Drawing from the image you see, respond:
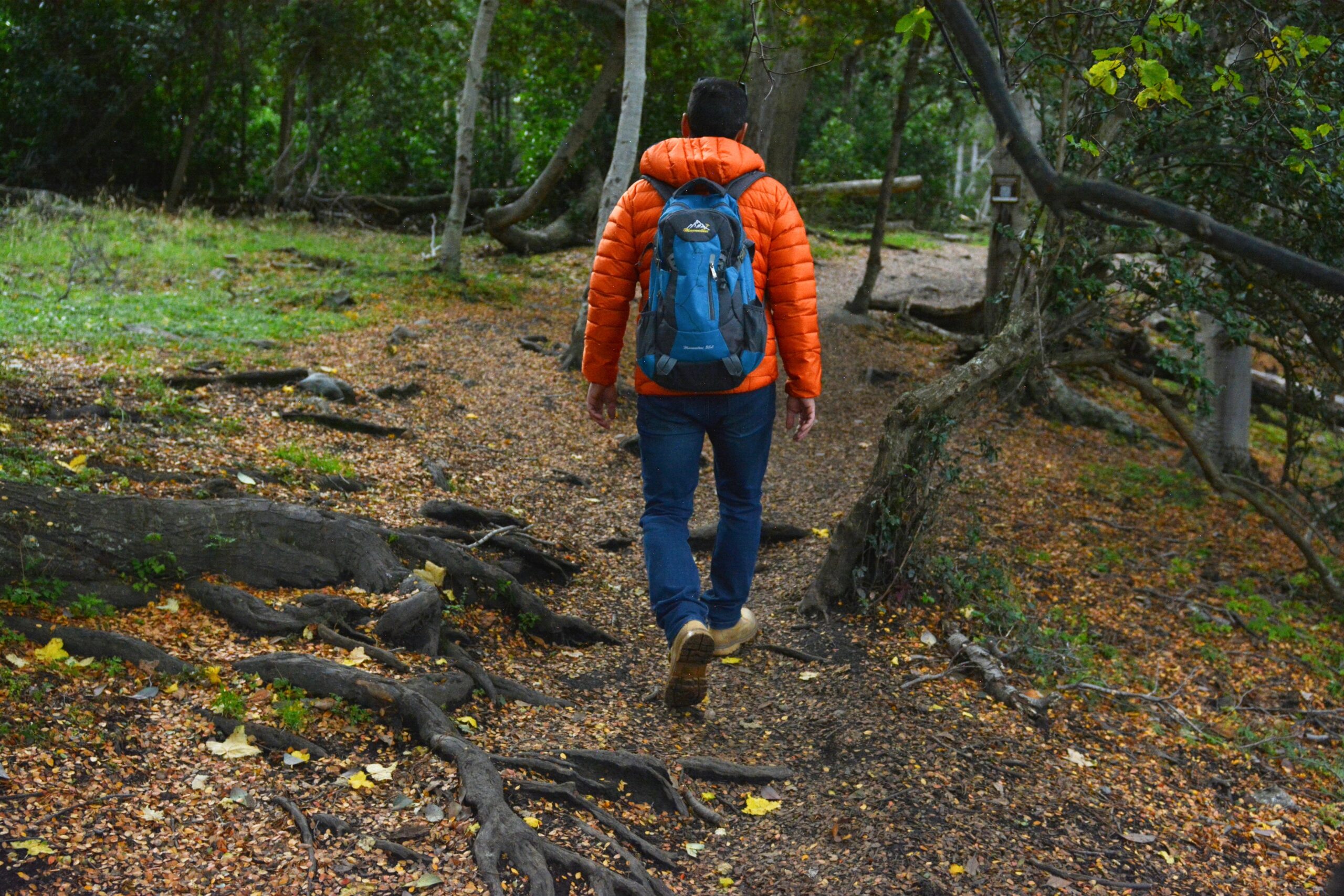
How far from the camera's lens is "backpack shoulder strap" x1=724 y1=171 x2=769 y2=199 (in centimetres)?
384

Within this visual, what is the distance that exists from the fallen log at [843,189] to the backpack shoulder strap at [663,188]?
1605cm

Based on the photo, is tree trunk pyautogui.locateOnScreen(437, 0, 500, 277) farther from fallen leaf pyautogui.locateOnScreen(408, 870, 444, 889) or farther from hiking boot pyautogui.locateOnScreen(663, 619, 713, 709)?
fallen leaf pyautogui.locateOnScreen(408, 870, 444, 889)

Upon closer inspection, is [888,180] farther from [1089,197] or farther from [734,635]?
[1089,197]

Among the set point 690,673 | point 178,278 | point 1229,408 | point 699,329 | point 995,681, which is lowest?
point 995,681

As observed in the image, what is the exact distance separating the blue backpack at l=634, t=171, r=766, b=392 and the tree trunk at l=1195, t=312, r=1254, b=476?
688cm

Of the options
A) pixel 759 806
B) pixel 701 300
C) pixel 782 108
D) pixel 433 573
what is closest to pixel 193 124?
pixel 782 108

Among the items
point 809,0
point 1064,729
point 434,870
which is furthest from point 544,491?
point 809,0

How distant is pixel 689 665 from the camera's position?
394 centimetres

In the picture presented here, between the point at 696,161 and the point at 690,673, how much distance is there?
1860 millimetres

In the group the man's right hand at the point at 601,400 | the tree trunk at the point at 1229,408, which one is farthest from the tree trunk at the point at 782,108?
the man's right hand at the point at 601,400

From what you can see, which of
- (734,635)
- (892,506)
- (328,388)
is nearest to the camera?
(734,635)

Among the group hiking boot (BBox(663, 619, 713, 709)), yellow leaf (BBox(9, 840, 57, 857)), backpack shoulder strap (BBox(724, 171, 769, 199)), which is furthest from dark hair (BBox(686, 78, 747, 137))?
yellow leaf (BBox(9, 840, 57, 857))

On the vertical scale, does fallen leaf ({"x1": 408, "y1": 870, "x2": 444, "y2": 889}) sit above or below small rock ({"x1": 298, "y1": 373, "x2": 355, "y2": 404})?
below

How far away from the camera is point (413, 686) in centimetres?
374
